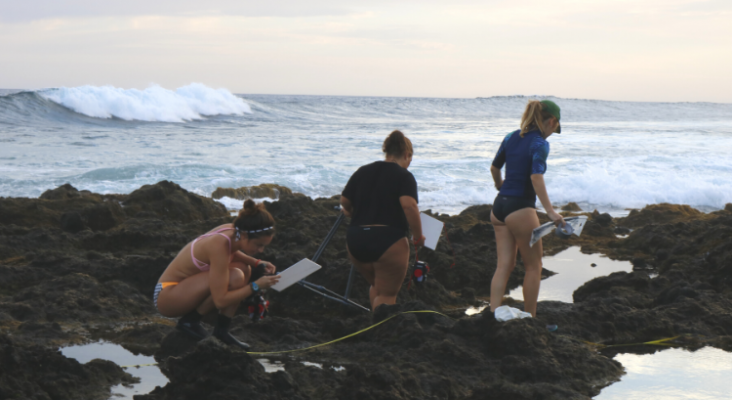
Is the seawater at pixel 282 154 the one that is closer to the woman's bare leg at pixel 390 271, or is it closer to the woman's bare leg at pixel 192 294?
the woman's bare leg at pixel 390 271

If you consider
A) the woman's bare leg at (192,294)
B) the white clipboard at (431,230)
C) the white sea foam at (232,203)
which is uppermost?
the white clipboard at (431,230)

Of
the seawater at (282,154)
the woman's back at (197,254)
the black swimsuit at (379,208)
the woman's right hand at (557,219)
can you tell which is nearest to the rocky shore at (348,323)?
the woman's back at (197,254)

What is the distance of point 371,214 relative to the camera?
454 cm

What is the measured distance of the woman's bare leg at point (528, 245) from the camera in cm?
444

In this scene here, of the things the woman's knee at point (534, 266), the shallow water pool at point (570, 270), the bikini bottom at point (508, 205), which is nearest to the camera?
the bikini bottom at point (508, 205)

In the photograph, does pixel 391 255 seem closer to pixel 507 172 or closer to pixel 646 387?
pixel 507 172

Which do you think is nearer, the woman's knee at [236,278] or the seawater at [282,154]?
the woman's knee at [236,278]

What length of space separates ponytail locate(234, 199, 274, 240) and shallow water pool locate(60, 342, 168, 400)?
103 cm

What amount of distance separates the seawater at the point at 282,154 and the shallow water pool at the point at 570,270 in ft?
7.86

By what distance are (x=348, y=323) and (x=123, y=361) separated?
5.51 feet

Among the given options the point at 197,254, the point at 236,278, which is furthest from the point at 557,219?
the point at 197,254

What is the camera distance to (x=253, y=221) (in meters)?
3.88

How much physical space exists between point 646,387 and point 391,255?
1851 mm

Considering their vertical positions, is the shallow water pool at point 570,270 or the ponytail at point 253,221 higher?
the ponytail at point 253,221
